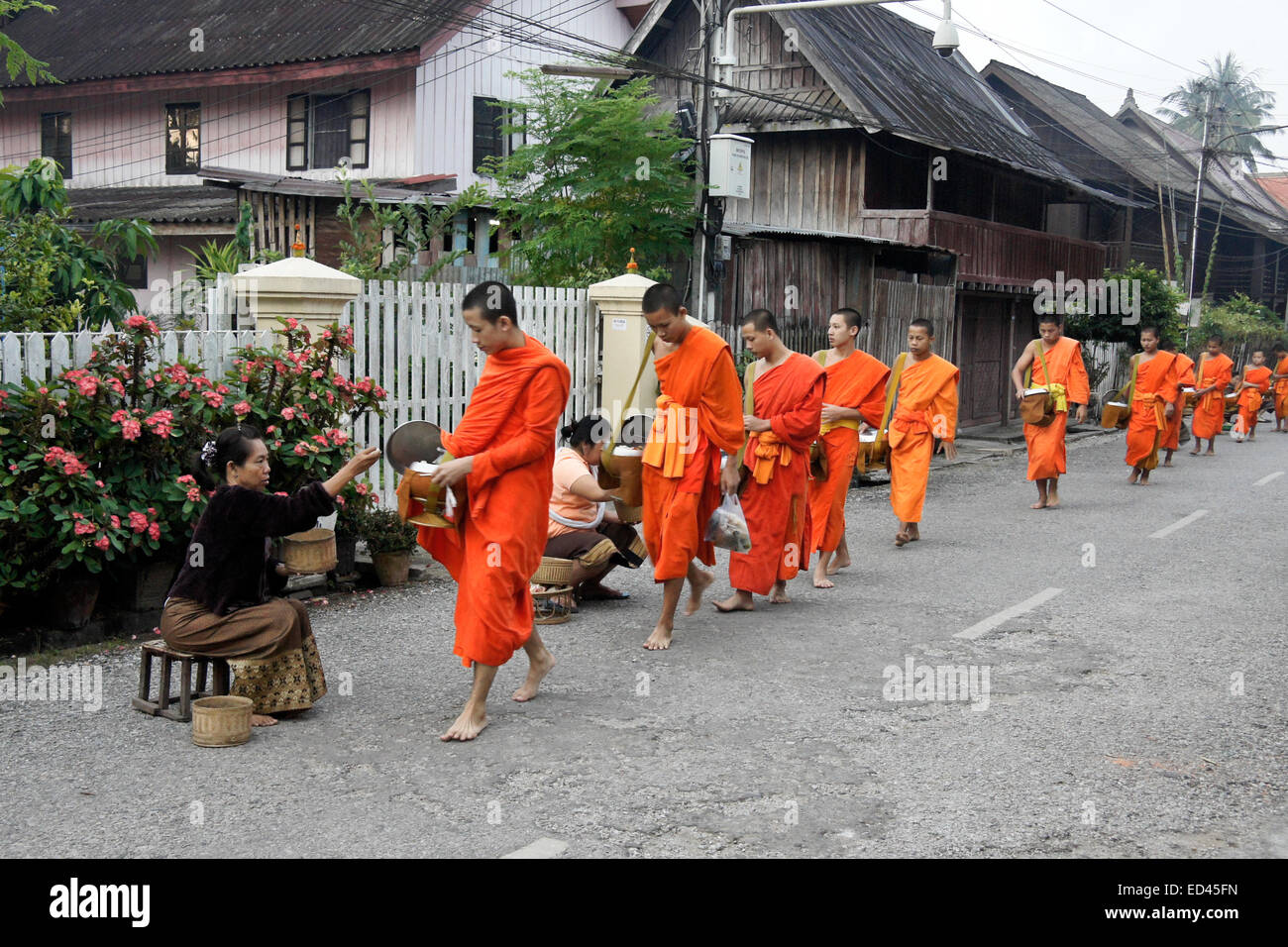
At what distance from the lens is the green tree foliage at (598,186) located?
14430 millimetres

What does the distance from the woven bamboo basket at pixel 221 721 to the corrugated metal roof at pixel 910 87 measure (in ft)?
55.0

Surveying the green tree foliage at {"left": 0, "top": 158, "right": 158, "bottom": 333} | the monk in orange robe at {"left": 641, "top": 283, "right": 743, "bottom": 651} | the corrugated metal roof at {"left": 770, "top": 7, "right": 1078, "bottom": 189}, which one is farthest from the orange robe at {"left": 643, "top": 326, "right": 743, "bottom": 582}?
the corrugated metal roof at {"left": 770, "top": 7, "right": 1078, "bottom": 189}

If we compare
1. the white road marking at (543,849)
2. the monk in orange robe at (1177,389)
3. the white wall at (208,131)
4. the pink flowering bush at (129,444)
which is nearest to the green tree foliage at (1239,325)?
the monk in orange robe at (1177,389)

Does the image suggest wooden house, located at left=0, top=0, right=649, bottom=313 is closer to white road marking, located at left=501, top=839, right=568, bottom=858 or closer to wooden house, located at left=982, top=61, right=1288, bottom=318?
wooden house, located at left=982, top=61, right=1288, bottom=318

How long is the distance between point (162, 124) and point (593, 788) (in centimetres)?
2196

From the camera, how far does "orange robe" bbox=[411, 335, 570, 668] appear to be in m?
5.21

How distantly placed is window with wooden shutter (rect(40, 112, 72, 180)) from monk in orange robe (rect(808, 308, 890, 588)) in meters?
20.3

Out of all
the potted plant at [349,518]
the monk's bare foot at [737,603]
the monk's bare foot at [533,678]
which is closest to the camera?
the monk's bare foot at [533,678]

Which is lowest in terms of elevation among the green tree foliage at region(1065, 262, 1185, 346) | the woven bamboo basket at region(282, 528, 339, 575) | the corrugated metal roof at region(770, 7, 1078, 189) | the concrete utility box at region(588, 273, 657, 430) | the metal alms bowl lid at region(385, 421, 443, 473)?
the woven bamboo basket at region(282, 528, 339, 575)

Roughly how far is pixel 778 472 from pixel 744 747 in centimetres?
281

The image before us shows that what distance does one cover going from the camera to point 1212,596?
838 centimetres

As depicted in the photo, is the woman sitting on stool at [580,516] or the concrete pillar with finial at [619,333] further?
the concrete pillar with finial at [619,333]

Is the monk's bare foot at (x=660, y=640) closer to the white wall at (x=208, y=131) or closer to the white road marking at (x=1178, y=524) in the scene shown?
the white road marking at (x=1178, y=524)

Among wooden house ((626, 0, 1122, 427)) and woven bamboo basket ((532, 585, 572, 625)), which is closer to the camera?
woven bamboo basket ((532, 585, 572, 625))
